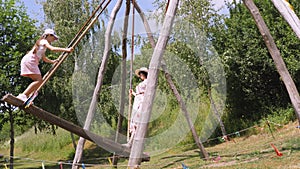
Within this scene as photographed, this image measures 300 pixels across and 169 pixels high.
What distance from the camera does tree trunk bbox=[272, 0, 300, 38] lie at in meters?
5.07

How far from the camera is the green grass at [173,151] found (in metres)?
8.49

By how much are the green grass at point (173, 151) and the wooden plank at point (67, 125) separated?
249 centimetres

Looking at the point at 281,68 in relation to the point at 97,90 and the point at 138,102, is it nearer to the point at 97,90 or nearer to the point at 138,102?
the point at 138,102

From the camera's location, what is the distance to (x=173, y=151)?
48.5 feet

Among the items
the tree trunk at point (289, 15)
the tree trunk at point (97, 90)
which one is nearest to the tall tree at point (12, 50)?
the tree trunk at point (97, 90)

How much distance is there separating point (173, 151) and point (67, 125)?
10110mm

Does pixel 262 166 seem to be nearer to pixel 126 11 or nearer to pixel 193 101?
pixel 126 11

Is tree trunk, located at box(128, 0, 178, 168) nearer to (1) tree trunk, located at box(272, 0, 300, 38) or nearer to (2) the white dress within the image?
(1) tree trunk, located at box(272, 0, 300, 38)

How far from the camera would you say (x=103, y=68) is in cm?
765

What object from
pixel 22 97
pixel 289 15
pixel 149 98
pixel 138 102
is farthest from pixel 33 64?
pixel 289 15

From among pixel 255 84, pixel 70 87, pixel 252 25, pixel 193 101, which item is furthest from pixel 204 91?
pixel 70 87

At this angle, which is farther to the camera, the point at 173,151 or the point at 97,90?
the point at 173,151

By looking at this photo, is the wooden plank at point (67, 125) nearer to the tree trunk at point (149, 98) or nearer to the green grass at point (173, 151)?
the tree trunk at point (149, 98)

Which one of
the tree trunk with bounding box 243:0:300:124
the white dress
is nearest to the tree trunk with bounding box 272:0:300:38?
the tree trunk with bounding box 243:0:300:124
